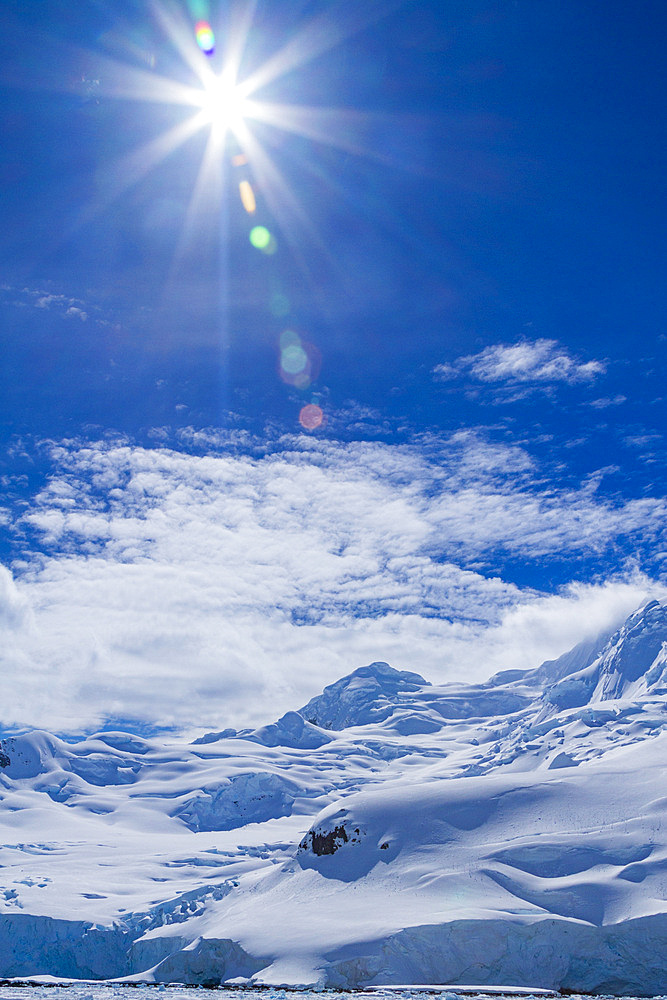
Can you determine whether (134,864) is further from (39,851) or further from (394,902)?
(394,902)

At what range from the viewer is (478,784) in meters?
80.4

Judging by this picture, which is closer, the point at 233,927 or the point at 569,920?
the point at 569,920

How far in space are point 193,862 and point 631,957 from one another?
3550 inches

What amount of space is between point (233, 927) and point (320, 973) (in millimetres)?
13466

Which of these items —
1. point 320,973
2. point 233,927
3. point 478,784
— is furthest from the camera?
point 478,784

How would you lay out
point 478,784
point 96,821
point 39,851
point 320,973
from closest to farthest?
point 320,973, point 478,784, point 39,851, point 96,821

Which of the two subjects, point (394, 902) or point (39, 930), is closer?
point (394, 902)

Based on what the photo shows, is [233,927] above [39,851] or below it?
below

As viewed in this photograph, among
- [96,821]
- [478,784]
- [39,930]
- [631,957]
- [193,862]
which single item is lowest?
[631,957]

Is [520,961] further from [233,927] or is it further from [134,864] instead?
[134,864]

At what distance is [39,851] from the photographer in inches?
5714

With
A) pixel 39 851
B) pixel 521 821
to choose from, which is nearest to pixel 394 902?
pixel 521 821

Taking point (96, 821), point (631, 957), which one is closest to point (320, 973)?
point (631, 957)

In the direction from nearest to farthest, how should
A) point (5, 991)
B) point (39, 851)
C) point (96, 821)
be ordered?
point (5, 991), point (39, 851), point (96, 821)
